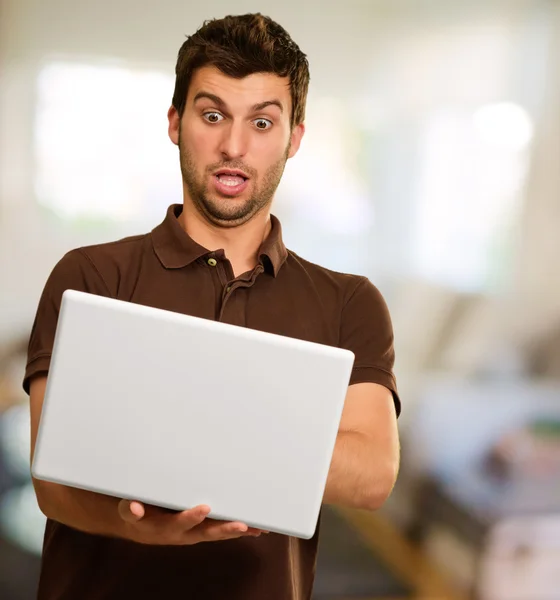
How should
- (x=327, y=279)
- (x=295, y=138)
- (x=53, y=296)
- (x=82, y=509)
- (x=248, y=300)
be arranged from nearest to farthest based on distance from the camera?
(x=82, y=509) < (x=53, y=296) < (x=248, y=300) < (x=327, y=279) < (x=295, y=138)

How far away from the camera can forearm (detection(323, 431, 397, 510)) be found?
142 cm

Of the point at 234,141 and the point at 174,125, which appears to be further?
the point at 174,125

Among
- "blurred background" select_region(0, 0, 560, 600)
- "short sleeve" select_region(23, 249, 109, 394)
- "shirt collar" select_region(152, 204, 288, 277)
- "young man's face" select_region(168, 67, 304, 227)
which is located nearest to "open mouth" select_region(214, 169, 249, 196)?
"young man's face" select_region(168, 67, 304, 227)

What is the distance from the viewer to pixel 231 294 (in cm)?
156

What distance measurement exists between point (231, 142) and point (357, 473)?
0.64 m

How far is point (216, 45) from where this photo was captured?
1650 millimetres

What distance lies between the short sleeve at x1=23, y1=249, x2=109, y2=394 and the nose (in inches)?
12.7

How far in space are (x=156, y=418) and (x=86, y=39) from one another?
5.66 ft

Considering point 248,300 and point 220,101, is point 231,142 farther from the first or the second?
point 248,300

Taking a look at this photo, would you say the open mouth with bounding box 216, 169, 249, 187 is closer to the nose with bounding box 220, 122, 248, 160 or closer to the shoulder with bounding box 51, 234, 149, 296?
the nose with bounding box 220, 122, 248, 160

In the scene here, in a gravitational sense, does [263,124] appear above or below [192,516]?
above

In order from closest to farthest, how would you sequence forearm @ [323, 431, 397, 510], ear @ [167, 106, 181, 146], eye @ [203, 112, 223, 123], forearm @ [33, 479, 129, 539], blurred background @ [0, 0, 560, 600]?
1. forearm @ [33, 479, 129, 539]
2. forearm @ [323, 431, 397, 510]
3. eye @ [203, 112, 223, 123]
4. ear @ [167, 106, 181, 146]
5. blurred background @ [0, 0, 560, 600]

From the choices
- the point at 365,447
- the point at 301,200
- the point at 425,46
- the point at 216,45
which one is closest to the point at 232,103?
the point at 216,45

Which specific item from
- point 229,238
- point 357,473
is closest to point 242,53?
point 229,238
